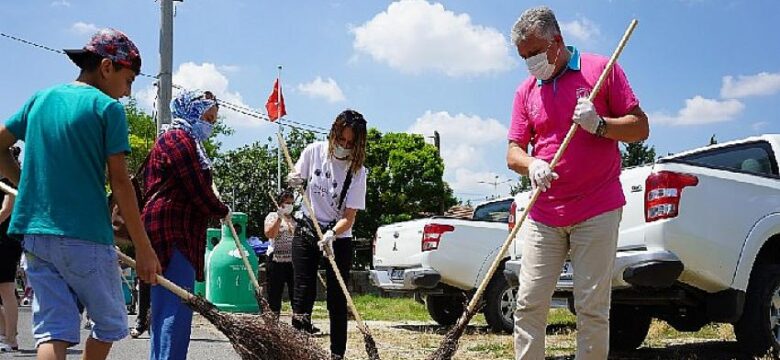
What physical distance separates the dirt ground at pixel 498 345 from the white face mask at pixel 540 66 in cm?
302

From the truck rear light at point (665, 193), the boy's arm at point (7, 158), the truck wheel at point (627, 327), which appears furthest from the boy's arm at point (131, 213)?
the truck wheel at point (627, 327)

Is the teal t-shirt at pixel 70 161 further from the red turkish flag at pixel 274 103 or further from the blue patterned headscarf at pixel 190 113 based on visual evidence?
the red turkish flag at pixel 274 103

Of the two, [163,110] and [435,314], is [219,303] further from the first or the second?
[163,110]

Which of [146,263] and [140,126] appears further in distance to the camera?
[140,126]

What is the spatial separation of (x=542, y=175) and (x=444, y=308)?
6.74 metres

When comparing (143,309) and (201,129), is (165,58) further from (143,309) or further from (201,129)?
(201,129)

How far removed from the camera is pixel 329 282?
554cm

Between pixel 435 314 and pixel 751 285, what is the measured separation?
5.03m

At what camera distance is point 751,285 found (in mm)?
6160

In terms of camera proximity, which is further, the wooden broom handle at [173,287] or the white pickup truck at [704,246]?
the white pickup truck at [704,246]

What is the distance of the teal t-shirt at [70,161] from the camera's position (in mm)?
3469

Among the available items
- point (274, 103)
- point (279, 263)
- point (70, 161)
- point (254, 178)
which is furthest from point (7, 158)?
point (254, 178)

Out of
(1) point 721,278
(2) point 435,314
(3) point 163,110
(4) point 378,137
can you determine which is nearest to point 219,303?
(2) point 435,314

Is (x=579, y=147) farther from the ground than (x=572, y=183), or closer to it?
farther from the ground
